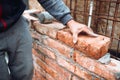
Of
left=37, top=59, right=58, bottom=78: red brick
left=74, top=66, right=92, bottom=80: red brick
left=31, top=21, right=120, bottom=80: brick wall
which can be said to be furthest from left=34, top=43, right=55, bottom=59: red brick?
left=74, top=66, right=92, bottom=80: red brick

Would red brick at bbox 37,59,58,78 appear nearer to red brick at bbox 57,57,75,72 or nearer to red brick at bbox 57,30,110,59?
red brick at bbox 57,57,75,72

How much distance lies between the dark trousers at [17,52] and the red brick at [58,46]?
0.71 ft

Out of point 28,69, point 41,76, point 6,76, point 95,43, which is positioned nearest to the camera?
point 95,43

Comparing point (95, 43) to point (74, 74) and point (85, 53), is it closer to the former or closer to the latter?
point (85, 53)

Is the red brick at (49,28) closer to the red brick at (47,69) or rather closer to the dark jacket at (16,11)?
→ the dark jacket at (16,11)

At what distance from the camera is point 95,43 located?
124 cm

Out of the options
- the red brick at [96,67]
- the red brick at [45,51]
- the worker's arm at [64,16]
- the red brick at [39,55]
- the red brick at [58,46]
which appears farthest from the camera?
the red brick at [39,55]

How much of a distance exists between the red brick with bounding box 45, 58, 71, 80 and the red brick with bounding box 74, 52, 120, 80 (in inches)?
8.1

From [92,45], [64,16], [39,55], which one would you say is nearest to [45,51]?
[39,55]

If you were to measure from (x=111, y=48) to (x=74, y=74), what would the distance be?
1.81ft

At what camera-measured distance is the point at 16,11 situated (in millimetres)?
1353

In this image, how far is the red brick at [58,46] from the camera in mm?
1460

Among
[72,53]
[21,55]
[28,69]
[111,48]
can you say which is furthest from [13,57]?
[111,48]

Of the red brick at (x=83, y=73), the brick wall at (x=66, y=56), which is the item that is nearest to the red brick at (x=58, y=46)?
the brick wall at (x=66, y=56)
